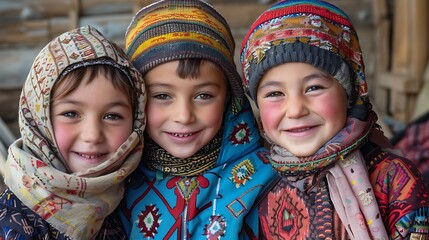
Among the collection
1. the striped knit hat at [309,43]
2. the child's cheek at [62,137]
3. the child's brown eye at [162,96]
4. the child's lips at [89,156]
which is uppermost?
the striped knit hat at [309,43]

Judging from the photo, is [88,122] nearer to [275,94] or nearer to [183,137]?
[183,137]

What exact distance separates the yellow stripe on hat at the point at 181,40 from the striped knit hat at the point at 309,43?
0.18 m

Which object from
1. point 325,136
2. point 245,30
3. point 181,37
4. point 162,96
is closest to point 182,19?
point 181,37

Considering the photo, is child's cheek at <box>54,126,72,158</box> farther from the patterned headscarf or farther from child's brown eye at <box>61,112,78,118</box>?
the patterned headscarf

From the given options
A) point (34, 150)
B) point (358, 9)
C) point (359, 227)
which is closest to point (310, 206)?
point (359, 227)

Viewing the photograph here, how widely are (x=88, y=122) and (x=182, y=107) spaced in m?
0.36

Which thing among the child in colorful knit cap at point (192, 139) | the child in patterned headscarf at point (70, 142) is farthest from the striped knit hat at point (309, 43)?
the child in patterned headscarf at point (70, 142)

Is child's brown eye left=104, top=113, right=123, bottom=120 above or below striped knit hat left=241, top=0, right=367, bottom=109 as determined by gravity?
below

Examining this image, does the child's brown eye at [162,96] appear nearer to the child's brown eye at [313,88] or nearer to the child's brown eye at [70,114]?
the child's brown eye at [70,114]

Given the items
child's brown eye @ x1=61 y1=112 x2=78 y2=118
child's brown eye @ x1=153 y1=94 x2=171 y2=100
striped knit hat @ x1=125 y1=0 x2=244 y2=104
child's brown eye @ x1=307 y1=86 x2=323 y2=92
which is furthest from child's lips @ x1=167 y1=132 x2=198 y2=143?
child's brown eye @ x1=307 y1=86 x2=323 y2=92

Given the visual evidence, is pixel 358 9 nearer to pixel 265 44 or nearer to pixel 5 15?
pixel 5 15

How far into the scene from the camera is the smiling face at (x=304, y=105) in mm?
2227

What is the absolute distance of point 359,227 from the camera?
2.13m

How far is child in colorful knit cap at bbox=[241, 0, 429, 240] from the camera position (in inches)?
84.9
